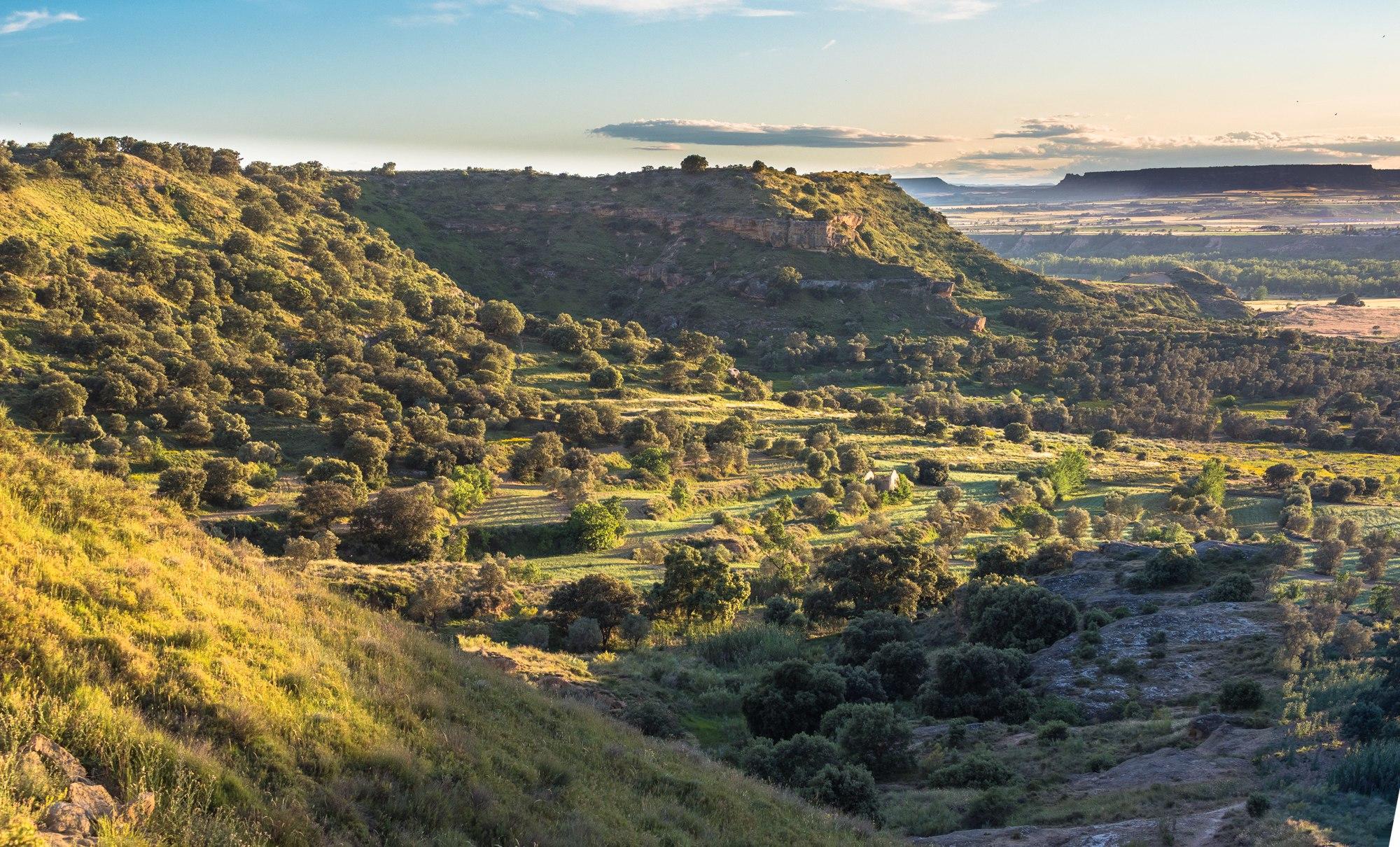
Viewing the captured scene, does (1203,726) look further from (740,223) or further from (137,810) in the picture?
(740,223)

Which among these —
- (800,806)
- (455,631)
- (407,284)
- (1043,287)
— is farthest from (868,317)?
(800,806)

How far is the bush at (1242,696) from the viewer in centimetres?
1919

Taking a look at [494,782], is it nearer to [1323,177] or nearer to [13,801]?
[13,801]

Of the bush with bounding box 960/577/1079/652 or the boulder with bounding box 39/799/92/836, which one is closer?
the boulder with bounding box 39/799/92/836

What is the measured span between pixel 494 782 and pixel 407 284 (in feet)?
271

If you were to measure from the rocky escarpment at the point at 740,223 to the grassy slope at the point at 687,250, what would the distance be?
635mm

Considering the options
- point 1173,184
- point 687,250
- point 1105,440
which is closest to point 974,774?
point 1105,440

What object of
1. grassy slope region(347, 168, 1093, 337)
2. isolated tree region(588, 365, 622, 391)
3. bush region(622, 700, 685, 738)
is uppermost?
grassy slope region(347, 168, 1093, 337)

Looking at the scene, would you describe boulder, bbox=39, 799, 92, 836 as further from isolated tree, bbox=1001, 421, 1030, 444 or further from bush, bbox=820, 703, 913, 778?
isolated tree, bbox=1001, 421, 1030, 444

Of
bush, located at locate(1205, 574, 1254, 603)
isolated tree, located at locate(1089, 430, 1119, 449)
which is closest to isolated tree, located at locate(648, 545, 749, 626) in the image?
bush, located at locate(1205, 574, 1254, 603)

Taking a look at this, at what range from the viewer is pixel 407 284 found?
8638 cm

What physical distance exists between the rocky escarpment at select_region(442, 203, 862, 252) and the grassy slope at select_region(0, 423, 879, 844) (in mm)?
108863

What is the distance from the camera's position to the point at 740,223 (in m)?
119

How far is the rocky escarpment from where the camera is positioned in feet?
387
